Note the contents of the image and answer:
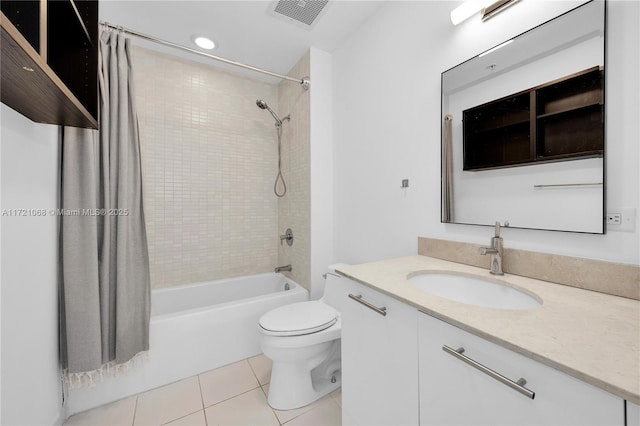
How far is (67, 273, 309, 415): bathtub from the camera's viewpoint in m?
1.43

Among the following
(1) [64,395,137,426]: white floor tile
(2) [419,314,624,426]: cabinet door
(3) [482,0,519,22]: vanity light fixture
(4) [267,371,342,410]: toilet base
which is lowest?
(1) [64,395,137,426]: white floor tile

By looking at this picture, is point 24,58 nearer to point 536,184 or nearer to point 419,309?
point 419,309

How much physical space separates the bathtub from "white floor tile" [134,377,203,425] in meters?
0.06

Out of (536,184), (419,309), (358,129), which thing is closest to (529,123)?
(536,184)

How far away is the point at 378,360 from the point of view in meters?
0.89

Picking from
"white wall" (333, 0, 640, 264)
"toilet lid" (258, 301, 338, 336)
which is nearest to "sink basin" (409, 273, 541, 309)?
"white wall" (333, 0, 640, 264)

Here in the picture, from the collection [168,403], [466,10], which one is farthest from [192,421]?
[466,10]

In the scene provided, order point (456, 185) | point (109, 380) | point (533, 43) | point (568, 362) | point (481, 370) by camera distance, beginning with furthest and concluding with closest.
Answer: point (109, 380) → point (456, 185) → point (533, 43) → point (481, 370) → point (568, 362)

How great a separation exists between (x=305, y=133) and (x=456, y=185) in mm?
1322

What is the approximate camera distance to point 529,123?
3.21 feet

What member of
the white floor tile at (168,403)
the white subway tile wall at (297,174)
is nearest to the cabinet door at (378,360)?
the white floor tile at (168,403)

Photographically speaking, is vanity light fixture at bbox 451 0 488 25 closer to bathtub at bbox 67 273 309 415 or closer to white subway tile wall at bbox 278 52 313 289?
white subway tile wall at bbox 278 52 313 289

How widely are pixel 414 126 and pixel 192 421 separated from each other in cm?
197

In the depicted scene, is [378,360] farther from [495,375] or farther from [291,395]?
[291,395]
